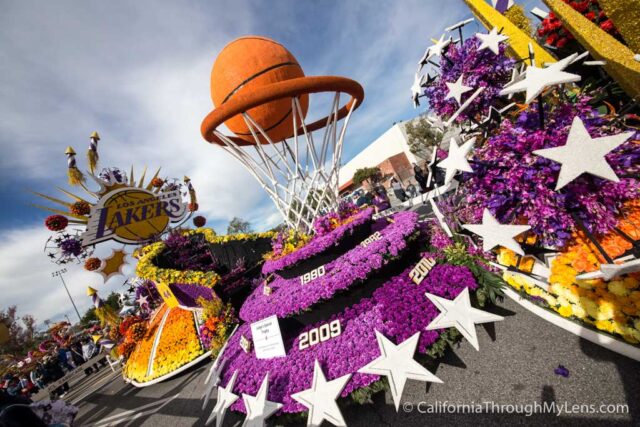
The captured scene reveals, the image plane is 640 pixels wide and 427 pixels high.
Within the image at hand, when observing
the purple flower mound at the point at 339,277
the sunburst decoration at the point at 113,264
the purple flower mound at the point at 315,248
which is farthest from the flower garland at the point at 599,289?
the sunburst decoration at the point at 113,264

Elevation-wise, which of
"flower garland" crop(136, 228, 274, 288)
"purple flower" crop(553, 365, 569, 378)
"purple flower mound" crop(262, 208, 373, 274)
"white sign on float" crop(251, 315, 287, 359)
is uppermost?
"flower garland" crop(136, 228, 274, 288)

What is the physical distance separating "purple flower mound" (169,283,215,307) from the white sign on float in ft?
12.5

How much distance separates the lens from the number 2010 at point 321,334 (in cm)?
369

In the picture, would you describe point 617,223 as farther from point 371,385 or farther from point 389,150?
point 389,150

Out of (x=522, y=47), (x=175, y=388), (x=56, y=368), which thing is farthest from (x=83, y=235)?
(x=522, y=47)

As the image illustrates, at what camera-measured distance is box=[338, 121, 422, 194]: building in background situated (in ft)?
141

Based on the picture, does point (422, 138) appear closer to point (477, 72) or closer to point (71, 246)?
point (477, 72)

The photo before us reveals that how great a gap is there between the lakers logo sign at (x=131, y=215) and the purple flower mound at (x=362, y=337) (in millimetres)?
10311

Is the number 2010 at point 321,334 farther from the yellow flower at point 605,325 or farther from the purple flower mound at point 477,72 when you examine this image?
the purple flower mound at point 477,72

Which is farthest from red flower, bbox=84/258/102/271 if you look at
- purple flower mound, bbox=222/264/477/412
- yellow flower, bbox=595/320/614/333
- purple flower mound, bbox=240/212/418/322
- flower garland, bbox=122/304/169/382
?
yellow flower, bbox=595/320/614/333

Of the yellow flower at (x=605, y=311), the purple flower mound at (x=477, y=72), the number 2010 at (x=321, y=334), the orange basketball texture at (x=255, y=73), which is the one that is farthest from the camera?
the orange basketball texture at (x=255, y=73)

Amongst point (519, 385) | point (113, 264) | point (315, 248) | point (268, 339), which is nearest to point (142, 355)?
point (113, 264)

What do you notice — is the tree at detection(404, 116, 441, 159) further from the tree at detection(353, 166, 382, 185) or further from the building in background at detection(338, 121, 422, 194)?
the tree at detection(353, 166, 382, 185)

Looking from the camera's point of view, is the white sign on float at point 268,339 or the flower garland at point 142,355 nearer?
the white sign on float at point 268,339
